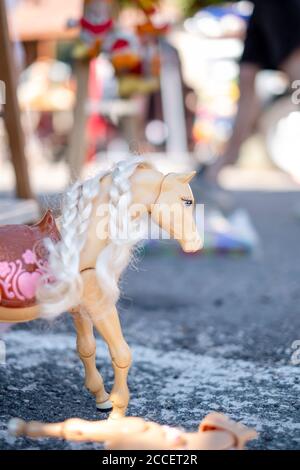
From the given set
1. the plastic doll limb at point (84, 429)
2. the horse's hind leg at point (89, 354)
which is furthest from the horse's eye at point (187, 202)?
the plastic doll limb at point (84, 429)

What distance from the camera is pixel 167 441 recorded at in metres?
1.42

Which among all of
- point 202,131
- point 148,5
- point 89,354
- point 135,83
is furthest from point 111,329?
point 202,131

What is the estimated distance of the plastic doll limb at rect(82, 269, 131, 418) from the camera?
156cm

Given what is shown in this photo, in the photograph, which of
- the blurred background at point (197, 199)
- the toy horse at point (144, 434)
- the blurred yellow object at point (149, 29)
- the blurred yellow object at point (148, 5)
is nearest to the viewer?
the toy horse at point (144, 434)

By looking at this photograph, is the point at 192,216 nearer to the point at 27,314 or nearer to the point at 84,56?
the point at 27,314

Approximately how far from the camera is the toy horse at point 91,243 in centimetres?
152

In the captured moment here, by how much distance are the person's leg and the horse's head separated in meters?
2.88

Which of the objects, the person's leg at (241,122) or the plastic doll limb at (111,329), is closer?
the plastic doll limb at (111,329)

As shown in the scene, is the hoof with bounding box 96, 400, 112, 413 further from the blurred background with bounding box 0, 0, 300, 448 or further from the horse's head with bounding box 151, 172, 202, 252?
the horse's head with bounding box 151, 172, 202, 252

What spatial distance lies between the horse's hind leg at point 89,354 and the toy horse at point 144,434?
0.89 feet

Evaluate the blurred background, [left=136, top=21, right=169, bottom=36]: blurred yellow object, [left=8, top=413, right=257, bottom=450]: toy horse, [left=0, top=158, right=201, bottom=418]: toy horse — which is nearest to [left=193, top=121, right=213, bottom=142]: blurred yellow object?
the blurred background

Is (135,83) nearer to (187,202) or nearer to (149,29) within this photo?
(149,29)

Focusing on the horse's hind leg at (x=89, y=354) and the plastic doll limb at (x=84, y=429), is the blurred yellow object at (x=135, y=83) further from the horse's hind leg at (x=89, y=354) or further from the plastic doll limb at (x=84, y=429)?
the plastic doll limb at (x=84, y=429)
